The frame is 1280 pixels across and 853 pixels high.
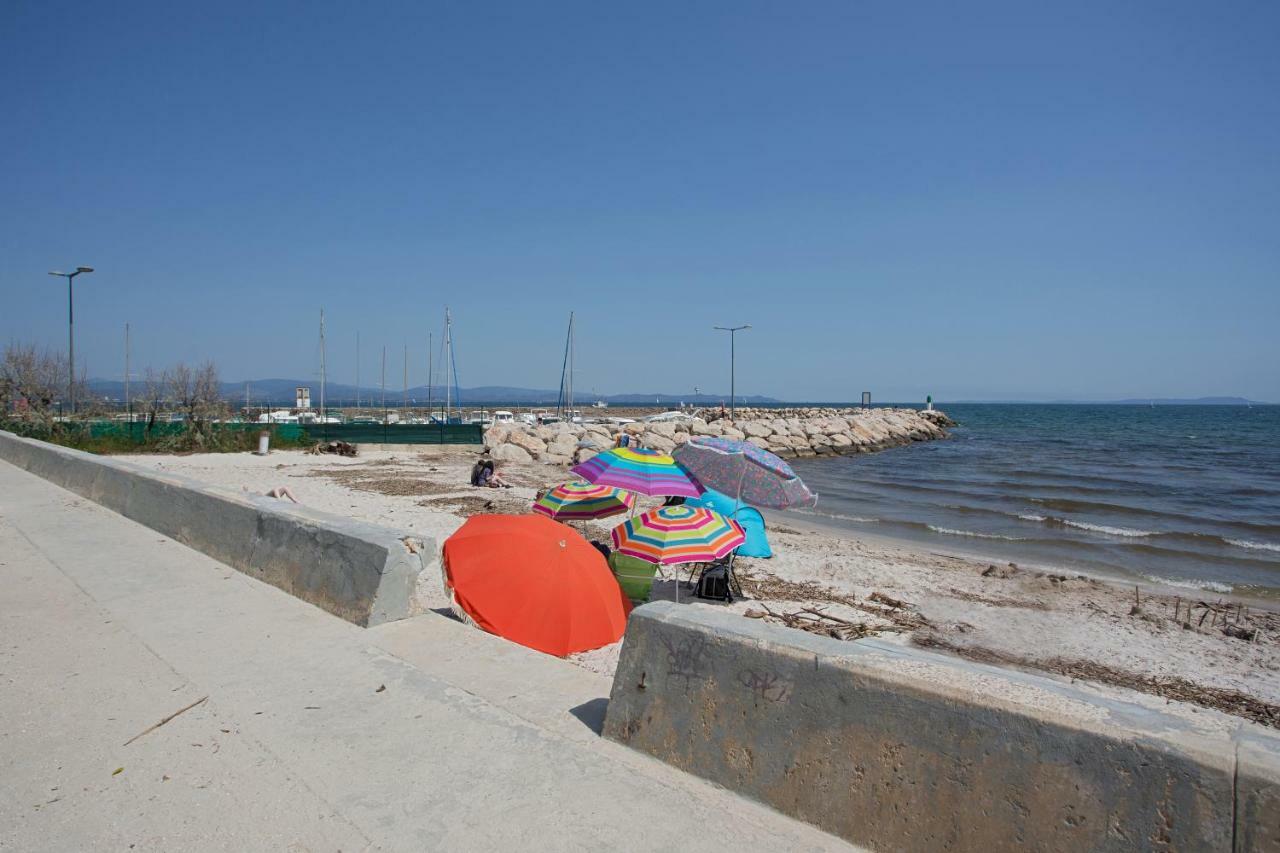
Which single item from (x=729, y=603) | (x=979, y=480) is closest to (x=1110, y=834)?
(x=729, y=603)

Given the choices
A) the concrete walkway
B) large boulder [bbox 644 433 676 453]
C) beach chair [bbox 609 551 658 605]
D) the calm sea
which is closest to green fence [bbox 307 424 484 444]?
large boulder [bbox 644 433 676 453]

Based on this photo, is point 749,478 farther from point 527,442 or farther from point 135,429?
point 135,429

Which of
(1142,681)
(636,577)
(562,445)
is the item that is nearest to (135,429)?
(562,445)

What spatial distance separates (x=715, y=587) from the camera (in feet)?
30.4

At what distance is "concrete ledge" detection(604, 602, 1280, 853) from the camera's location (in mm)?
2193

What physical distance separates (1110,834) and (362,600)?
4.41m

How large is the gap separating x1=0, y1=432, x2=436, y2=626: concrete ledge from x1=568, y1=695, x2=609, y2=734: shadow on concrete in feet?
6.21

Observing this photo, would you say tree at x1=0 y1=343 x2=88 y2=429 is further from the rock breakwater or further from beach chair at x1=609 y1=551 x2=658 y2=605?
beach chair at x1=609 y1=551 x2=658 y2=605

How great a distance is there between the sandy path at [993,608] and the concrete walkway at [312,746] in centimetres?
224

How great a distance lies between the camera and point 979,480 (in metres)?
28.1

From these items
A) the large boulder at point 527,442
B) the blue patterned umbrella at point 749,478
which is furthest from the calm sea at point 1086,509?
the large boulder at point 527,442

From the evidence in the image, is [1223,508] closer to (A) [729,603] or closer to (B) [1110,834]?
(A) [729,603]

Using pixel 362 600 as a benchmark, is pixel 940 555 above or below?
below

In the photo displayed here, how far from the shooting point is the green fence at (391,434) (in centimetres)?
3092
